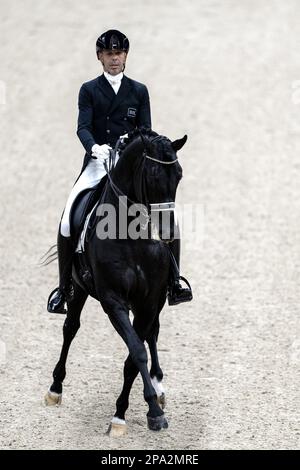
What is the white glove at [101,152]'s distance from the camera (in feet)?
32.0

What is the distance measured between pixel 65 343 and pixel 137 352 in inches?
75.5

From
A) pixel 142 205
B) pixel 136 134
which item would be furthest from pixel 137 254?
pixel 136 134

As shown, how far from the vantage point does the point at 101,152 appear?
9.76 meters

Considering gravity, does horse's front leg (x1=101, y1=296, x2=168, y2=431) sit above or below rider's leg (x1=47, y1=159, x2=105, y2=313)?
below

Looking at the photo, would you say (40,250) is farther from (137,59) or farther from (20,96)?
(137,59)

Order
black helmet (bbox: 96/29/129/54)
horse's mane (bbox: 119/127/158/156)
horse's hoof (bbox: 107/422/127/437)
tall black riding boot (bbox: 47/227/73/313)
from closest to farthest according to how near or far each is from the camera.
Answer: horse's mane (bbox: 119/127/158/156)
horse's hoof (bbox: 107/422/127/437)
black helmet (bbox: 96/29/129/54)
tall black riding boot (bbox: 47/227/73/313)

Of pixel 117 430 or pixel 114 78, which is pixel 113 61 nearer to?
pixel 114 78

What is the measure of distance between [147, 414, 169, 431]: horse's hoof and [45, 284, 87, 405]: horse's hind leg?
5.36 ft

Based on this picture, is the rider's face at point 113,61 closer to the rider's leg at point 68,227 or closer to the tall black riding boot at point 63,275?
the rider's leg at point 68,227

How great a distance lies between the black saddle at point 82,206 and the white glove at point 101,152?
0.93 ft

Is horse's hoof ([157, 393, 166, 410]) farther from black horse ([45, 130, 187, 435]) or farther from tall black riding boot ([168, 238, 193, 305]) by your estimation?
tall black riding boot ([168, 238, 193, 305])

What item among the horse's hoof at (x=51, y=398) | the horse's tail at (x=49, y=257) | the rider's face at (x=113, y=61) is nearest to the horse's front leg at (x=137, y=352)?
the horse's hoof at (x=51, y=398)

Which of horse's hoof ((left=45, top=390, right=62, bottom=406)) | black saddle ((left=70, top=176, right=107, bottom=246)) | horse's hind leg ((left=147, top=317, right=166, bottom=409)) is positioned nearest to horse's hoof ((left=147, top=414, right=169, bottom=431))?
horse's hind leg ((left=147, top=317, right=166, bottom=409))

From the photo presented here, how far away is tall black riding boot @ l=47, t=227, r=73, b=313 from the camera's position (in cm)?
1035
